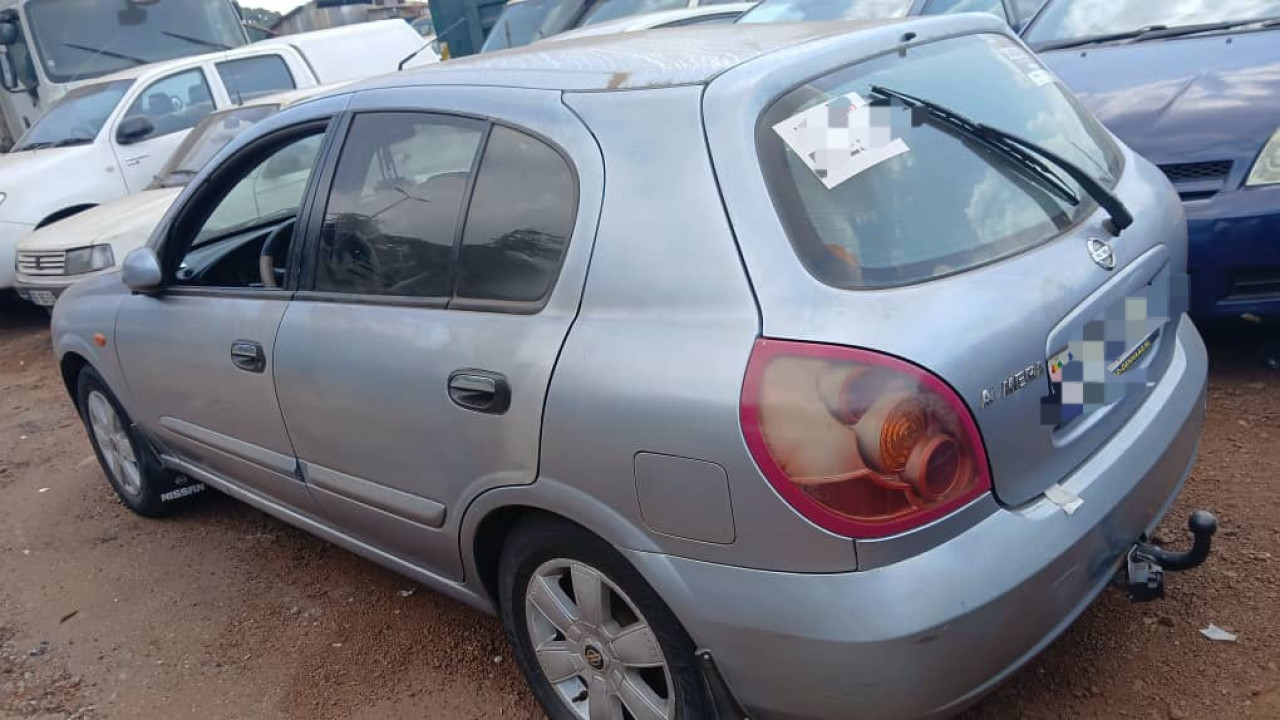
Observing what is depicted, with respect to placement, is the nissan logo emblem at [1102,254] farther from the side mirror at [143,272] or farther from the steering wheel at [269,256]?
the side mirror at [143,272]

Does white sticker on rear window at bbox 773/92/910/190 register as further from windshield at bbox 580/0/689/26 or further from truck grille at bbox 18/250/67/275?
windshield at bbox 580/0/689/26

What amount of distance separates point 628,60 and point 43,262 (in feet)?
20.3

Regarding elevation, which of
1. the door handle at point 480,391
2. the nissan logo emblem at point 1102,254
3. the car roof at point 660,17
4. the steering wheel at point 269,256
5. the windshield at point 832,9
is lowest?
the door handle at point 480,391

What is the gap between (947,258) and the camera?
1.98 metres

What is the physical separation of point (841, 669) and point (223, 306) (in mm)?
2298

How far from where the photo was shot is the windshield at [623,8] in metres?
8.57

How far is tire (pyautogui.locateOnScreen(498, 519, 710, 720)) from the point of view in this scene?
214 centimetres

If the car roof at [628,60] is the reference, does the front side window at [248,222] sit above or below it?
below

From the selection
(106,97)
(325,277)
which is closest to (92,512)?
(325,277)

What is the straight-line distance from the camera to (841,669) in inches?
72.5

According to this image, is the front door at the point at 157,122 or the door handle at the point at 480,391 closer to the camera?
the door handle at the point at 480,391

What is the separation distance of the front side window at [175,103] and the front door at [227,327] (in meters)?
5.57

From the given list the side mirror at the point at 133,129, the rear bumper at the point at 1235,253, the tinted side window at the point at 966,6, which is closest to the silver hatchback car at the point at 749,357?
the rear bumper at the point at 1235,253

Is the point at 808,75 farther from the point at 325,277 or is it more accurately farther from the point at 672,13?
the point at 672,13
